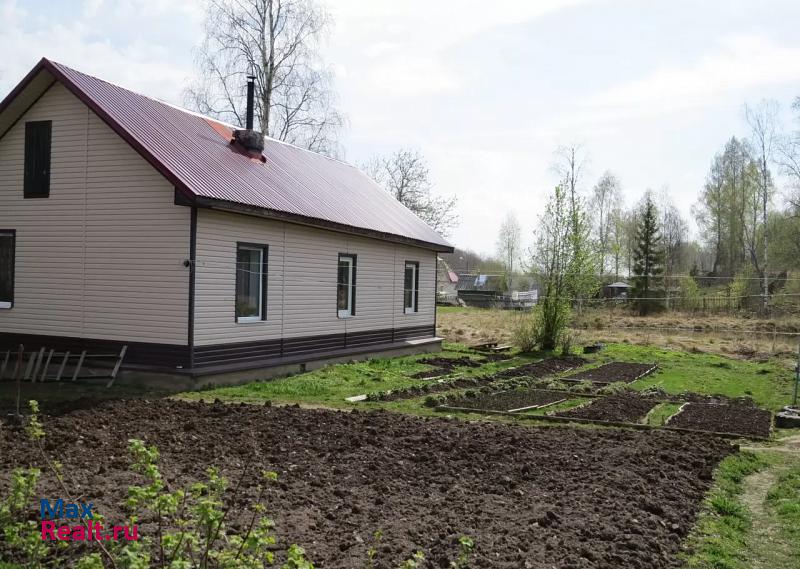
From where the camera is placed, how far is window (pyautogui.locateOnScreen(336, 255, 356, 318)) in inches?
654

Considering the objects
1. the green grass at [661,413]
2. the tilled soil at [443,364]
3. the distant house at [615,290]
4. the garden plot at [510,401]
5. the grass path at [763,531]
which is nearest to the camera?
the grass path at [763,531]

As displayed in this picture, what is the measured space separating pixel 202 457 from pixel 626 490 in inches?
159

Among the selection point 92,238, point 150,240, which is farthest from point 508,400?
point 92,238

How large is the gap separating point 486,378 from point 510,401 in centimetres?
302

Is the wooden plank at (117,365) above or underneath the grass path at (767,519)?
above

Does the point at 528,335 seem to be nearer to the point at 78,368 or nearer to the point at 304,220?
the point at 304,220

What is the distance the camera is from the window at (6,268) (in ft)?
45.0

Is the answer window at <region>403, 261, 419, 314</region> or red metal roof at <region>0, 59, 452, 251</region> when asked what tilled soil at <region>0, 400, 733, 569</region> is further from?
window at <region>403, 261, 419, 314</region>

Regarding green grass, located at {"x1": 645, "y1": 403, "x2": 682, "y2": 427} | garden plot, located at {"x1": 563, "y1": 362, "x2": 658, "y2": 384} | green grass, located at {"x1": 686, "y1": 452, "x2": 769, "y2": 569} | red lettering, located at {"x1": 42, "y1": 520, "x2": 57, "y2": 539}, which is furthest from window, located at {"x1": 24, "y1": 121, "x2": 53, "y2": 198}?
green grass, located at {"x1": 686, "y1": 452, "x2": 769, "y2": 569}

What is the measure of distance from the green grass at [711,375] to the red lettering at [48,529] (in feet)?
36.2

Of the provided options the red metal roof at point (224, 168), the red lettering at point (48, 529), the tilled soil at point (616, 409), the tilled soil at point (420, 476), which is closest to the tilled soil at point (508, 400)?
the tilled soil at point (616, 409)

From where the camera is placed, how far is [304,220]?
47.0ft

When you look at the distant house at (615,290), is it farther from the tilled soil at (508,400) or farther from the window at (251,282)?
the window at (251,282)

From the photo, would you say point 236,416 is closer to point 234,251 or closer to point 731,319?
point 234,251
